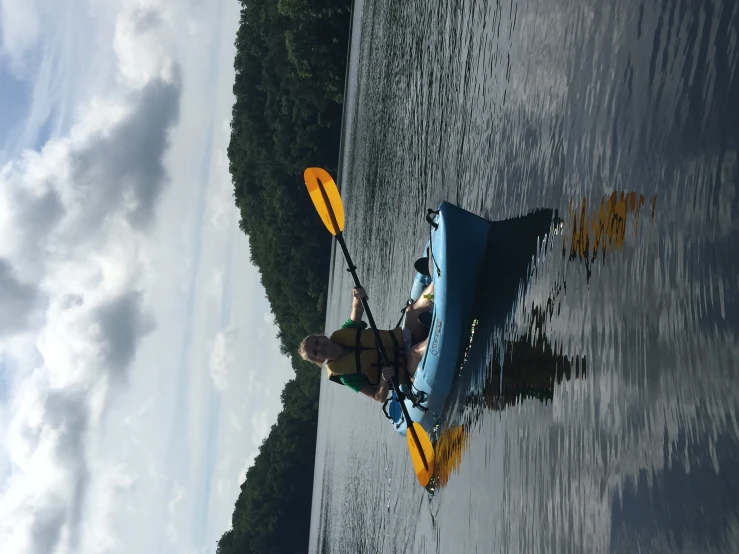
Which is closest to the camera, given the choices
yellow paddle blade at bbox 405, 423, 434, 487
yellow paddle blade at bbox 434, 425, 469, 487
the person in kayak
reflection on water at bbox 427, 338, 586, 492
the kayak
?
reflection on water at bbox 427, 338, 586, 492

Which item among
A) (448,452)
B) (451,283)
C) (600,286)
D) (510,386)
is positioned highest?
(451,283)

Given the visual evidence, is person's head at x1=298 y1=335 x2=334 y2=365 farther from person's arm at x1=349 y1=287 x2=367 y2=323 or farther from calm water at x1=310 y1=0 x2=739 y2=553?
calm water at x1=310 y1=0 x2=739 y2=553

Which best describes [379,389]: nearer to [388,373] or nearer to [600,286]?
[388,373]

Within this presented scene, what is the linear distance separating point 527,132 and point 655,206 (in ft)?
5.81

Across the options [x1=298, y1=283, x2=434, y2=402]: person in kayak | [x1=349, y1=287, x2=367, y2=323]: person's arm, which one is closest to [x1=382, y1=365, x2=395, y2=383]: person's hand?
[x1=298, y1=283, x2=434, y2=402]: person in kayak

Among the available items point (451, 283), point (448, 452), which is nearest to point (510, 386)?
point (451, 283)

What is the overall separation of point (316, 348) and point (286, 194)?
2400 cm

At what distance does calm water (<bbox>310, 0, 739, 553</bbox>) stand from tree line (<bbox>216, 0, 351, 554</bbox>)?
53.7 ft

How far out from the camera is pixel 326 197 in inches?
323

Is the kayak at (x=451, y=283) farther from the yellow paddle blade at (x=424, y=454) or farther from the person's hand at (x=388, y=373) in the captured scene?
the yellow paddle blade at (x=424, y=454)

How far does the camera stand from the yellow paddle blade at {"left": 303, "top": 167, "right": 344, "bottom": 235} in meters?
8.14

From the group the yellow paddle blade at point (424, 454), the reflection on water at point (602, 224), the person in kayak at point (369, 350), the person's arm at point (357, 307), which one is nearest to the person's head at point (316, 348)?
the person in kayak at point (369, 350)

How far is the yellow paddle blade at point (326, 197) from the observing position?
8141mm

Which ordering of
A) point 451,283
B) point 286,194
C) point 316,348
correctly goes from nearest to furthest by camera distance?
1. point 451,283
2. point 316,348
3. point 286,194
